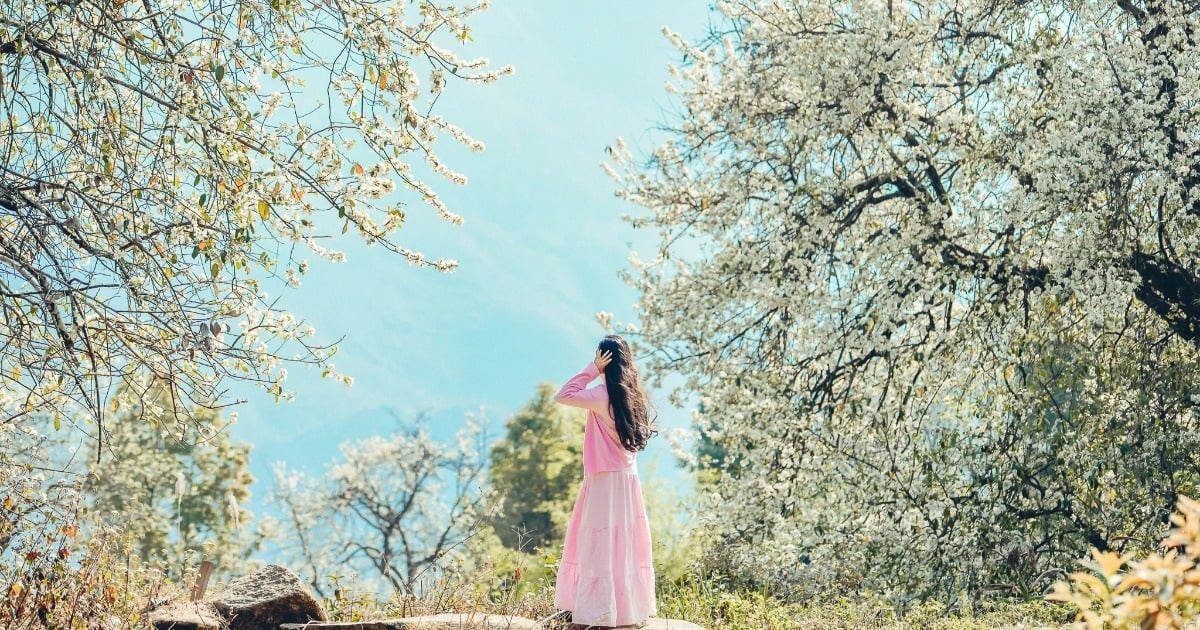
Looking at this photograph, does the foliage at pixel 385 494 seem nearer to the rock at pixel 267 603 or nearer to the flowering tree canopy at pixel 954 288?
the flowering tree canopy at pixel 954 288

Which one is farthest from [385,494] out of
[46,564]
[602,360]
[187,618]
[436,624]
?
[46,564]

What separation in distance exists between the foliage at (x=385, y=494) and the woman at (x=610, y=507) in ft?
76.6

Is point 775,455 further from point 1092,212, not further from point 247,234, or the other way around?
point 247,234

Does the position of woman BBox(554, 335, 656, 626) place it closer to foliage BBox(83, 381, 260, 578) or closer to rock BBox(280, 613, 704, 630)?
rock BBox(280, 613, 704, 630)

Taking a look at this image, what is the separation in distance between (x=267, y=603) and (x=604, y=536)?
238cm

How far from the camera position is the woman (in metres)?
7.17

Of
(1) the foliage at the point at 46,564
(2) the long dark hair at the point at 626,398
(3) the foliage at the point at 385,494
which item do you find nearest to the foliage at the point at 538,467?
(3) the foliage at the point at 385,494

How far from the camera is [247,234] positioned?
262 inches

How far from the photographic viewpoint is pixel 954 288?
975 cm

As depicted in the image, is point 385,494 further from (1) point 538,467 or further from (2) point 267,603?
(2) point 267,603

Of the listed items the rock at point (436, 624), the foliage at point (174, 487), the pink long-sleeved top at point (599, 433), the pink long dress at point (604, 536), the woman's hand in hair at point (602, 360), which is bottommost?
the rock at point (436, 624)

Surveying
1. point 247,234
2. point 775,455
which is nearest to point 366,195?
point 247,234

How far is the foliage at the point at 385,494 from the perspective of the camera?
30875 mm

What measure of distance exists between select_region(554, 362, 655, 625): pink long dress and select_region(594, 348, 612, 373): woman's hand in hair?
0.36ft
